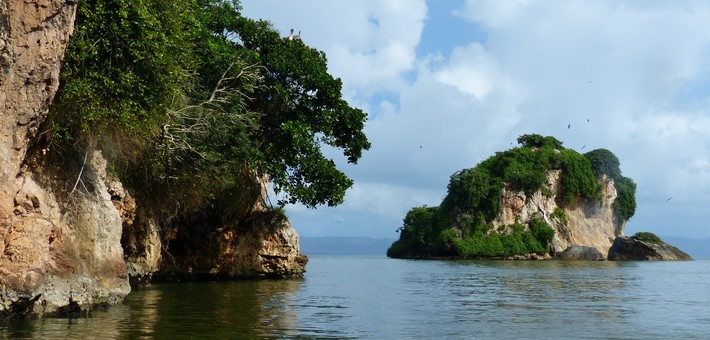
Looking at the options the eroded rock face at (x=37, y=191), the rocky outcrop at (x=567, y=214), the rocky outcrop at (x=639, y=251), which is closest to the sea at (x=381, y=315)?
the eroded rock face at (x=37, y=191)

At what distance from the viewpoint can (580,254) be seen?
85.5 meters

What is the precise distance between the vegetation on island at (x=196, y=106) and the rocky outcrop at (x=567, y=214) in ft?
201

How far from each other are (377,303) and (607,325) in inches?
314

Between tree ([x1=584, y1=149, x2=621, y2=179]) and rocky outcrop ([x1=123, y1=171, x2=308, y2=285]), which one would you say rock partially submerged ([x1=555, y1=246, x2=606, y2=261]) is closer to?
tree ([x1=584, y1=149, x2=621, y2=179])

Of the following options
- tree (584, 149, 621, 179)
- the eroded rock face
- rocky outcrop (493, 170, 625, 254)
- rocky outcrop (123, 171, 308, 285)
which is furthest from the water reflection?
tree (584, 149, 621, 179)

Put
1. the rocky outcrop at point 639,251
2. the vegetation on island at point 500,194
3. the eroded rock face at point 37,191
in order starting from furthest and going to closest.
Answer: the vegetation on island at point 500,194, the rocky outcrop at point 639,251, the eroded rock face at point 37,191

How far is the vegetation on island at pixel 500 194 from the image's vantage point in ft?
293

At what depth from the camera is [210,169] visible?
2708 cm

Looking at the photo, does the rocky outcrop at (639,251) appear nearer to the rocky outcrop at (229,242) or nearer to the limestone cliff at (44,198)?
the rocky outcrop at (229,242)

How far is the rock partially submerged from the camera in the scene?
83938 millimetres

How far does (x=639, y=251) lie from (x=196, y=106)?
7674 cm

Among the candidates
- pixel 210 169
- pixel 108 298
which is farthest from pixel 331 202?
pixel 108 298

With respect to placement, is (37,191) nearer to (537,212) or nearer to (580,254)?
(580,254)

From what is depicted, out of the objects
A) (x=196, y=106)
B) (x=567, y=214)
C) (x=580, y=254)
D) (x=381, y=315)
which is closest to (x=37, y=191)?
(x=196, y=106)
